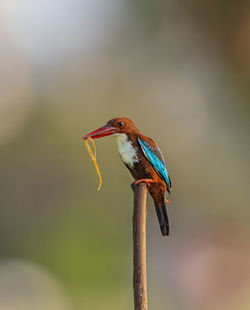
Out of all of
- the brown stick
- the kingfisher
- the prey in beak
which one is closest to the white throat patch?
the kingfisher

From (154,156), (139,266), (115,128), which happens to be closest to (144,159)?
(154,156)

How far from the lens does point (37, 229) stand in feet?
25.7

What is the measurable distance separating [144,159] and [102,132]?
0.87 ft

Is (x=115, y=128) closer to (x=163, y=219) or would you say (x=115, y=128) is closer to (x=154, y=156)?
(x=154, y=156)

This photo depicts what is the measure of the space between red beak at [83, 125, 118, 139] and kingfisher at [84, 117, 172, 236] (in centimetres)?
2

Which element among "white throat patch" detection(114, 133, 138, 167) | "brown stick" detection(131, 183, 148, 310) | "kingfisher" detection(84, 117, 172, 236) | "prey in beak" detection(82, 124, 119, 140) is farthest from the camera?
"white throat patch" detection(114, 133, 138, 167)

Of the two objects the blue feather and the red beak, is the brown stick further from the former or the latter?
the blue feather

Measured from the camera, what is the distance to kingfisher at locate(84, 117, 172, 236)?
152cm

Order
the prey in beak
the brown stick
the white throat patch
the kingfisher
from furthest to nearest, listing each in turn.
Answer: the white throat patch < the kingfisher < the prey in beak < the brown stick

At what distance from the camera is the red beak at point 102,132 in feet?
4.59

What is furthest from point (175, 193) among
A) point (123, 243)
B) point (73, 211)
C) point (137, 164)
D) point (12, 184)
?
point (137, 164)

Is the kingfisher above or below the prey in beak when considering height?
below

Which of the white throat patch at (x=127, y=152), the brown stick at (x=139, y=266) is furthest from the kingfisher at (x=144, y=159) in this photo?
the brown stick at (x=139, y=266)

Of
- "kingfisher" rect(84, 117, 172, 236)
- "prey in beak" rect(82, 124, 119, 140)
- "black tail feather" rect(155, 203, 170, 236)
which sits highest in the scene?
"prey in beak" rect(82, 124, 119, 140)
